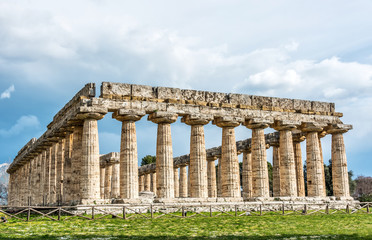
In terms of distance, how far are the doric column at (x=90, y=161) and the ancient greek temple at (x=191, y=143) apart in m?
0.08

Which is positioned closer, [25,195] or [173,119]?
[173,119]

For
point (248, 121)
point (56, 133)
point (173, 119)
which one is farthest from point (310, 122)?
point (56, 133)

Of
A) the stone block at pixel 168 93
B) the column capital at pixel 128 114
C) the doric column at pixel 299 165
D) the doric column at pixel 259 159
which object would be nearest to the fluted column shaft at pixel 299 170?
the doric column at pixel 299 165

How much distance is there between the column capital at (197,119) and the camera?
3719cm

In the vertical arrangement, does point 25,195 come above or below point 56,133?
below

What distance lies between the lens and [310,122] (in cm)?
4272

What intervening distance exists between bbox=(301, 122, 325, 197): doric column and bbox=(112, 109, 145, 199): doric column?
57.9 feet

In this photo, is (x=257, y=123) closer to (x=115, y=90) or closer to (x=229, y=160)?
(x=229, y=160)

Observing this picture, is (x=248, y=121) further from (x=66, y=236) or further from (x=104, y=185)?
(x=104, y=185)

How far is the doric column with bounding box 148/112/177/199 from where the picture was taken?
3534cm

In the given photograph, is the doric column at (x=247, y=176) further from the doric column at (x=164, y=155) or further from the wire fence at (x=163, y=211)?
the doric column at (x=164, y=155)

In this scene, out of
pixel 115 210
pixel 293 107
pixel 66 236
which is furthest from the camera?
pixel 293 107

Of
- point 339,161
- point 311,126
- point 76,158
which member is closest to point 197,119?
point 76,158

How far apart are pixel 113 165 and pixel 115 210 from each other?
26384 mm
